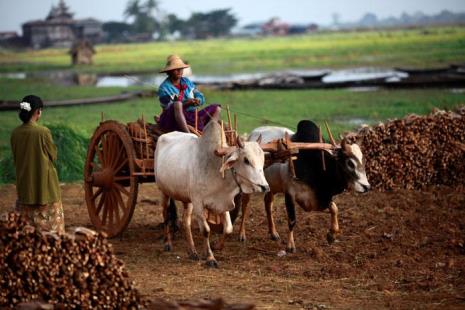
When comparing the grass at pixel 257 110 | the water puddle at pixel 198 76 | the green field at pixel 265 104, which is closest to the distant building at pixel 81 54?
the green field at pixel 265 104

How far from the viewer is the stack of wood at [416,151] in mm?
12852

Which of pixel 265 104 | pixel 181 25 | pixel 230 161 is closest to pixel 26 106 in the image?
pixel 230 161

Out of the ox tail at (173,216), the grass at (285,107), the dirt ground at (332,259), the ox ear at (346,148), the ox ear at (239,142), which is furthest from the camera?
the grass at (285,107)

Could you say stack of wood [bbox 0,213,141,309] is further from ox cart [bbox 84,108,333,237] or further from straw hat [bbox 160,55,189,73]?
straw hat [bbox 160,55,189,73]

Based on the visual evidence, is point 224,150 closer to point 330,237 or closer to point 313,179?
point 313,179

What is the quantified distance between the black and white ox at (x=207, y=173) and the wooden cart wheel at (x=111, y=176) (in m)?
0.64

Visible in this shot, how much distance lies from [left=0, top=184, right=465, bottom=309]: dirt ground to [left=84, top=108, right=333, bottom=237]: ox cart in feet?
1.08

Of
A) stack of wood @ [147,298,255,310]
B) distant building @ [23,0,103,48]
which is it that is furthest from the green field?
distant building @ [23,0,103,48]

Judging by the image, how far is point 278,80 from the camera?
34.0 metres

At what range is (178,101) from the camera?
9.93 m

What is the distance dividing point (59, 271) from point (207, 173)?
114 inches

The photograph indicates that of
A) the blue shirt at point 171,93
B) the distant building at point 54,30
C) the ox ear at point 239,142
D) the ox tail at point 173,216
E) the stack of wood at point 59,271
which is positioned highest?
the distant building at point 54,30

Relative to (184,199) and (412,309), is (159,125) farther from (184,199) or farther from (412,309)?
(412,309)

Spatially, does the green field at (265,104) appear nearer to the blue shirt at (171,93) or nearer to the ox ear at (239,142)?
the blue shirt at (171,93)
